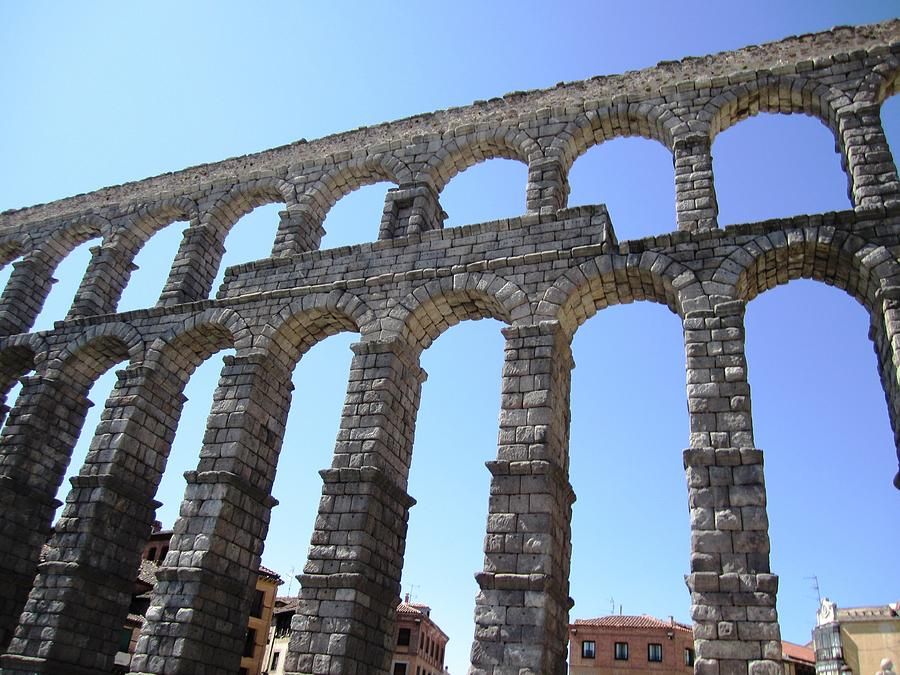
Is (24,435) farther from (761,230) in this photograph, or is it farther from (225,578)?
(761,230)

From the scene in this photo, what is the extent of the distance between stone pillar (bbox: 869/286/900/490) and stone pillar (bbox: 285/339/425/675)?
7.06 metres

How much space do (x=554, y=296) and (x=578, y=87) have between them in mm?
5476

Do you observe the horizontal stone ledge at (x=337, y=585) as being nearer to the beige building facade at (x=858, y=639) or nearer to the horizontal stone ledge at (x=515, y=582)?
the horizontal stone ledge at (x=515, y=582)

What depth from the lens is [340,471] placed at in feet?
37.0

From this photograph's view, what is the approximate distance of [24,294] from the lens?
18.9 meters

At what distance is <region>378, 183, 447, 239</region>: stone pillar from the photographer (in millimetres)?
14570

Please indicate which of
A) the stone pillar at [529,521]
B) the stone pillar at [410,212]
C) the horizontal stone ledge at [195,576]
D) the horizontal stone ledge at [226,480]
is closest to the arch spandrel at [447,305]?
the stone pillar at [529,521]

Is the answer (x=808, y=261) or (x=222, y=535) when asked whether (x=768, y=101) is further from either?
(x=222, y=535)

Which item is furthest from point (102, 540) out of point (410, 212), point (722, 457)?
point (722, 457)

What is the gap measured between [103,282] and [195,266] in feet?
9.55

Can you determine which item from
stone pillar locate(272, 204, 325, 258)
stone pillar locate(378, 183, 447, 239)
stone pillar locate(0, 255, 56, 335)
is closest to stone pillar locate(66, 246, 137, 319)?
stone pillar locate(0, 255, 56, 335)

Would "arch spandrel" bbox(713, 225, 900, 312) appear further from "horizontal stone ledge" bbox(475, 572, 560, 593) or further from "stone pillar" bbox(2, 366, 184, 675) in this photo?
"stone pillar" bbox(2, 366, 184, 675)

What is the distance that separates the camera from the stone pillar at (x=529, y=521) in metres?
9.17

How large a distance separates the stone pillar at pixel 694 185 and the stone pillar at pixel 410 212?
4.75 m
